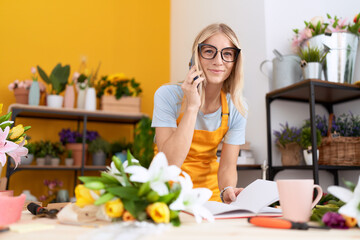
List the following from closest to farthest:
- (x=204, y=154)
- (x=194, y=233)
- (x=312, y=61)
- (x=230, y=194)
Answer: (x=194, y=233) < (x=230, y=194) < (x=204, y=154) < (x=312, y=61)

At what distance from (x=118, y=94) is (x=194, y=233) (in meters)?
2.56

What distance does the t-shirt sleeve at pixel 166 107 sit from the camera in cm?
140

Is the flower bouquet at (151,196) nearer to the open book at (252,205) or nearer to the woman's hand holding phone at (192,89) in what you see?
the open book at (252,205)

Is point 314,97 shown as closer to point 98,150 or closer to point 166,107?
point 166,107

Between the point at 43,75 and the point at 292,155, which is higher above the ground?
the point at 43,75

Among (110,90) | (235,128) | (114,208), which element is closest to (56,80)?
(110,90)

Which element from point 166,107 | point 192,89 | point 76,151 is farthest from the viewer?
point 76,151

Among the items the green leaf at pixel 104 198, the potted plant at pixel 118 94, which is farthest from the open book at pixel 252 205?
the potted plant at pixel 118 94

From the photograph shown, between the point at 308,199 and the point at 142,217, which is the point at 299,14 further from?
the point at 142,217

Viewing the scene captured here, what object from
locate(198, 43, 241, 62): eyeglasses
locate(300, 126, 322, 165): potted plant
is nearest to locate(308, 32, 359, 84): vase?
locate(300, 126, 322, 165): potted plant

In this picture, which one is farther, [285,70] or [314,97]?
[285,70]

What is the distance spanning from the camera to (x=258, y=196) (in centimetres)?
83

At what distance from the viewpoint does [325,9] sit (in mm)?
2322

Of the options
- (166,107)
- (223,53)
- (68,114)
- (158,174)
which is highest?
(223,53)
